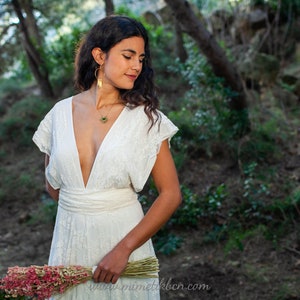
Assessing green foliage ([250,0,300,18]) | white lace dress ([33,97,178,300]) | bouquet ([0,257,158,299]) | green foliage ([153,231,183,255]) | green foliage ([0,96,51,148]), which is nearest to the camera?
bouquet ([0,257,158,299])

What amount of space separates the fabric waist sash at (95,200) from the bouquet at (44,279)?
25 centimetres

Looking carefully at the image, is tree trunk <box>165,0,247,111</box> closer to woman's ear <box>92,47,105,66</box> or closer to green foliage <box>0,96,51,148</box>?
woman's ear <box>92,47,105,66</box>

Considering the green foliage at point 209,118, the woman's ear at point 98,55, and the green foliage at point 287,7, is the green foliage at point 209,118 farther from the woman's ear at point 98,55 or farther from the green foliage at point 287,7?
the woman's ear at point 98,55

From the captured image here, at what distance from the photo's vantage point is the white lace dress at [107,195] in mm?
1957

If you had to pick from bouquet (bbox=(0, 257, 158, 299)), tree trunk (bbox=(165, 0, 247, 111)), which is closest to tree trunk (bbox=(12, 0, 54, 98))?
tree trunk (bbox=(165, 0, 247, 111))

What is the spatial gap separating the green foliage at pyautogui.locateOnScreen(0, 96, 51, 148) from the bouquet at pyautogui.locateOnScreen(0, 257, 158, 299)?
20.7ft

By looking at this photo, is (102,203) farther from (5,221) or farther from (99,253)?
(5,221)

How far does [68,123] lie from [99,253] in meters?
0.60

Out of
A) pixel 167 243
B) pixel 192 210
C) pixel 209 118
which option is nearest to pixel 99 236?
pixel 167 243

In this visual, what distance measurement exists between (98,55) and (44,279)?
104cm

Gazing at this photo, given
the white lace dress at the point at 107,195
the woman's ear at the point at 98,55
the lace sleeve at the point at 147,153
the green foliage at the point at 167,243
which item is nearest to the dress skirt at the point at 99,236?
the white lace dress at the point at 107,195

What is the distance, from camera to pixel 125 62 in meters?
2.04

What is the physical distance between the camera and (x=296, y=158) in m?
5.81

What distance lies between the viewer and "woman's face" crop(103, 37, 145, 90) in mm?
2041
